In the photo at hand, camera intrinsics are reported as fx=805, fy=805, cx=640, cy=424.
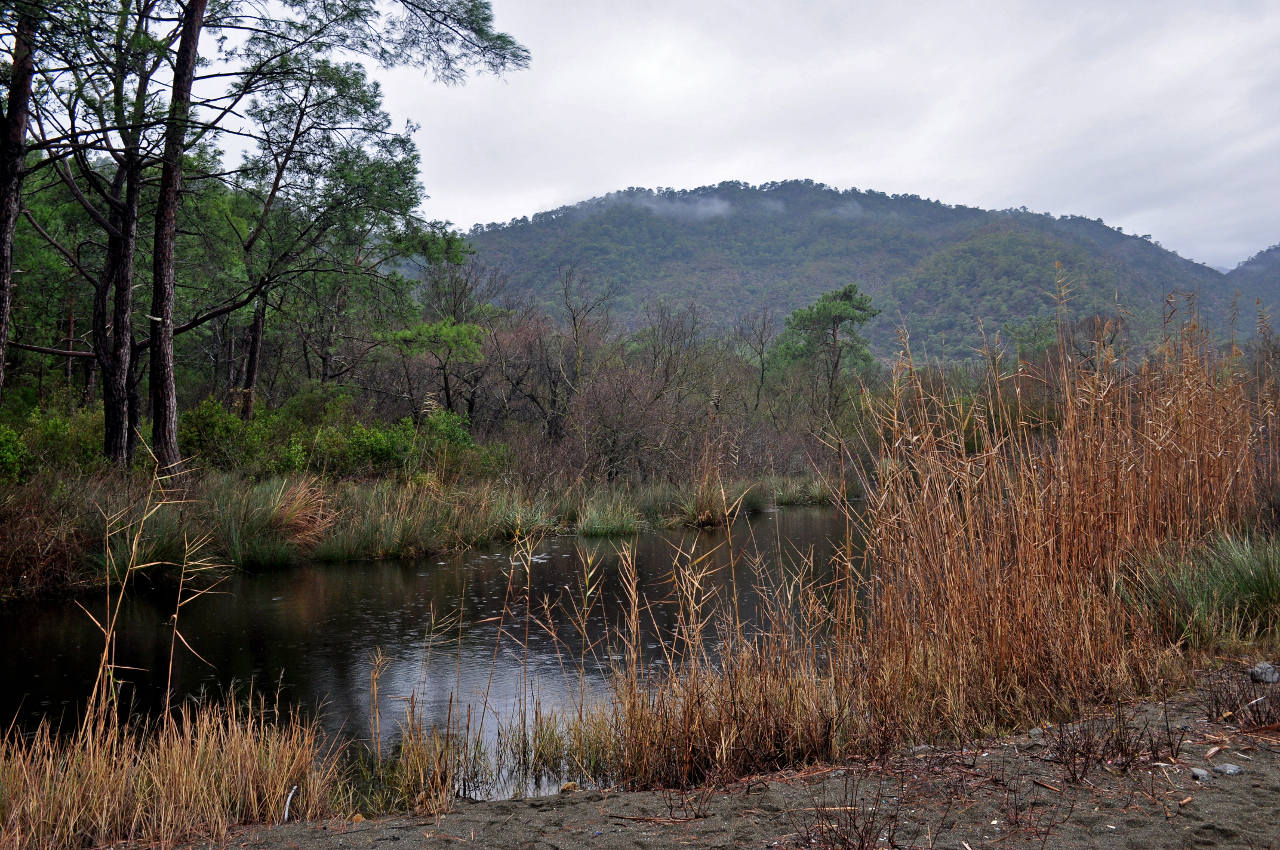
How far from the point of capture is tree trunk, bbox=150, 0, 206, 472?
11.3m

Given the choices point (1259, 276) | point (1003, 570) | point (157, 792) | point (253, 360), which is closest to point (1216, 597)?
point (1003, 570)

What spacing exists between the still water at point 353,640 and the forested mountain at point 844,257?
33459 millimetres

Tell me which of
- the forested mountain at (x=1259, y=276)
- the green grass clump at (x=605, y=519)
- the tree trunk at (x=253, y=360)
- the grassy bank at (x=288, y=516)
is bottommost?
the green grass clump at (x=605, y=519)

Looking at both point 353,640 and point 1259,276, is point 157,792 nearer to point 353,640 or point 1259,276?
point 353,640

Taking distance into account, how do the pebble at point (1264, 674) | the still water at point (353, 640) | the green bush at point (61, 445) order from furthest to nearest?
the green bush at point (61, 445), the still water at point (353, 640), the pebble at point (1264, 674)

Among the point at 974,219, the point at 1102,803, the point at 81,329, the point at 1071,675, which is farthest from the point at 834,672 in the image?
the point at 974,219

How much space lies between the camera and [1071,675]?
3.37 metres

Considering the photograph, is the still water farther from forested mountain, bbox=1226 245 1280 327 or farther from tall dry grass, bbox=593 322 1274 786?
forested mountain, bbox=1226 245 1280 327

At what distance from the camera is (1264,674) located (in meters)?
3.35

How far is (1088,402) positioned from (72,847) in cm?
480

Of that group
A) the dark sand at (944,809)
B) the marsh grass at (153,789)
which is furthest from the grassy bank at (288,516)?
the dark sand at (944,809)

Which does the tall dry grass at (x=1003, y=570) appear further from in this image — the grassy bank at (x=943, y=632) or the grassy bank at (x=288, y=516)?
the grassy bank at (x=288, y=516)

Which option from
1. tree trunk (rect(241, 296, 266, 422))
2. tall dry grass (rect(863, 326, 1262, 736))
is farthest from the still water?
tree trunk (rect(241, 296, 266, 422))

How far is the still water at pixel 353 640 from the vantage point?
5.23m
